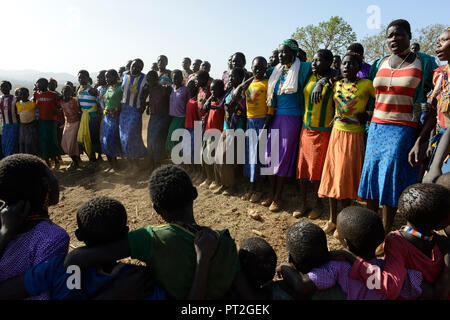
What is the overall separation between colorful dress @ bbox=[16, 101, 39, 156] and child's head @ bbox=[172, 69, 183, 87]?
151 inches

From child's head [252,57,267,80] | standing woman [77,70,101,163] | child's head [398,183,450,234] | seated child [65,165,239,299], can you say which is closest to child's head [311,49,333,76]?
child's head [252,57,267,80]

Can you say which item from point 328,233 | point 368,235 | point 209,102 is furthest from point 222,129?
point 368,235

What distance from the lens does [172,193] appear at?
5.57ft

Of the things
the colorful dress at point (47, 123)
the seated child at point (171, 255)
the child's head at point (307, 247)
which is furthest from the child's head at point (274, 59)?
the colorful dress at point (47, 123)

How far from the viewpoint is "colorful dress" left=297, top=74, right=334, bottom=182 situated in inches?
143

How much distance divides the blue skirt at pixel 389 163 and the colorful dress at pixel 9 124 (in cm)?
783

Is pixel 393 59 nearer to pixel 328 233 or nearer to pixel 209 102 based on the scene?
pixel 328 233

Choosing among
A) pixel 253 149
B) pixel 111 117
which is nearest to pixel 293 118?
pixel 253 149

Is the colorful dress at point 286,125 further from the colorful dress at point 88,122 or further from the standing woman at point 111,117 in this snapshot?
the colorful dress at point 88,122

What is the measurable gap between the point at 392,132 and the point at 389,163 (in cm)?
30

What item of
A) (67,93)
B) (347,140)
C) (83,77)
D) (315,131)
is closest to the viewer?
(347,140)

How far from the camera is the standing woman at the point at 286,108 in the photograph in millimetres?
3902

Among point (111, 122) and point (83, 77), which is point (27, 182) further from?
point (83, 77)

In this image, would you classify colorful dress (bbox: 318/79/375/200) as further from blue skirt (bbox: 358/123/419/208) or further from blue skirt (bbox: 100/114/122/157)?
blue skirt (bbox: 100/114/122/157)
